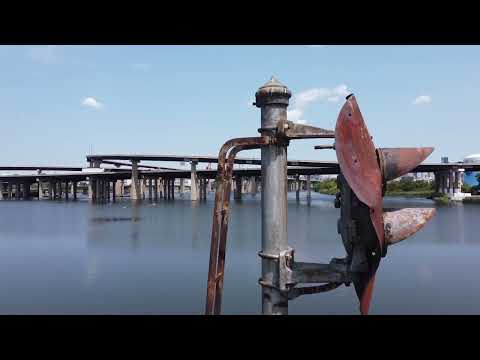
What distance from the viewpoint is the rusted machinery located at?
3.25 meters

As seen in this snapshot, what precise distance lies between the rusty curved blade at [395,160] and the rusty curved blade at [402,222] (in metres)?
0.35

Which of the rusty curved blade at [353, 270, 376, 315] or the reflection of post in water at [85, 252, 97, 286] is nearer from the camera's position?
the rusty curved blade at [353, 270, 376, 315]

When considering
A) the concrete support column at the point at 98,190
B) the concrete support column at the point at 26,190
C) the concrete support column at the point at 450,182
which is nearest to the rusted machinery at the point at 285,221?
the concrete support column at the point at 450,182

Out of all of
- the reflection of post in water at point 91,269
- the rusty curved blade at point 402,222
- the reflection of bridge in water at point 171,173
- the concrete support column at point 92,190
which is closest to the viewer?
the rusty curved blade at point 402,222

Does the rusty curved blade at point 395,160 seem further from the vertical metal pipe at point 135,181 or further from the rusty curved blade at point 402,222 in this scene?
the vertical metal pipe at point 135,181

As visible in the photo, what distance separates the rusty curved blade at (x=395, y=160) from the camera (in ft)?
10.6

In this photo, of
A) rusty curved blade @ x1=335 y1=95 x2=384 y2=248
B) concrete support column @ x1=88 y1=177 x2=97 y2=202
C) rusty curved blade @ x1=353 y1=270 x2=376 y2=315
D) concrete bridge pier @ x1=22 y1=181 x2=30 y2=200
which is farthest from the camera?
concrete bridge pier @ x1=22 y1=181 x2=30 y2=200

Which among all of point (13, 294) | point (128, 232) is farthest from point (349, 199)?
point (128, 232)

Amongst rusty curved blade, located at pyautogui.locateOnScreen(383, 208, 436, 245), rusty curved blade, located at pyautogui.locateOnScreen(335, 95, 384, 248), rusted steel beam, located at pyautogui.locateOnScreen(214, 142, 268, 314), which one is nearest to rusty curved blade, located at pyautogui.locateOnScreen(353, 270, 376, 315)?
rusty curved blade, located at pyautogui.locateOnScreen(383, 208, 436, 245)

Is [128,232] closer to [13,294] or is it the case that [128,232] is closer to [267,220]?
[13,294]

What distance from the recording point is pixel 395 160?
10.7 ft

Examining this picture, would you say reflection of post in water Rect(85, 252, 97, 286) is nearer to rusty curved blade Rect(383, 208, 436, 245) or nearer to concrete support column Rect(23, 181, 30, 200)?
rusty curved blade Rect(383, 208, 436, 245)

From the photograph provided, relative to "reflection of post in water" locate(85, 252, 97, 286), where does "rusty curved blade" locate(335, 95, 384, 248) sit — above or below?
above
